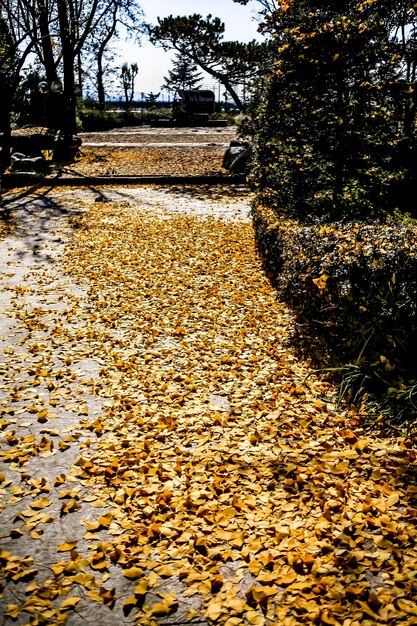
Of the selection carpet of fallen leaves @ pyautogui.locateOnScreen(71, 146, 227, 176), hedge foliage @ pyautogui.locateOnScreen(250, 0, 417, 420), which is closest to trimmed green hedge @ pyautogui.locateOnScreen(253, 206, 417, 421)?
hedge foliage @ pyautogui.locateOnScreen(250, 0, 417, 420)

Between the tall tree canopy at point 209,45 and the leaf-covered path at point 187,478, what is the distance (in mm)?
16772

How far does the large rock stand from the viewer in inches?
696

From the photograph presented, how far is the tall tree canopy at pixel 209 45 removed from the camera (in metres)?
19.7

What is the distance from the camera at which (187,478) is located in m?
3.32

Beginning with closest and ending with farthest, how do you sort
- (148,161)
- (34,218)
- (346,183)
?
(346,183) → (34,218) → (148,161)

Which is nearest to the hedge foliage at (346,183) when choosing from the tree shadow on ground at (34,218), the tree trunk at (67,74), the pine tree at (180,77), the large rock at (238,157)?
the tree shadow on ground at (34,218)

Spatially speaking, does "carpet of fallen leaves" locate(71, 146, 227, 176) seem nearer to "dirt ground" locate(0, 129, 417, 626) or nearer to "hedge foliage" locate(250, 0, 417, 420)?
"hedge foliage" locate(250, 0, 417, 420)

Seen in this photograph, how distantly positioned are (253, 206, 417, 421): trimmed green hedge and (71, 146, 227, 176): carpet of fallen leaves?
13950 mm

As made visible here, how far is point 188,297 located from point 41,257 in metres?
3.73

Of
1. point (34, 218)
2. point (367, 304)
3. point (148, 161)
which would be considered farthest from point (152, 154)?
point (367, 304)

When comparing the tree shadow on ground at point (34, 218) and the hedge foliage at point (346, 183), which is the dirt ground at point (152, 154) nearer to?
the tree shadow on ground at point (34, 218)

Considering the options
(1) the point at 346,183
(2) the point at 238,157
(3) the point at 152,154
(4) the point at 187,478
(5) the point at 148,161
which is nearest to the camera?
(4) the point at 187,478

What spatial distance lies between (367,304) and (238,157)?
49.0 ft

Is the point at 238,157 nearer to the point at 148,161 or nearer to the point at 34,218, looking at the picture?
the point at 148,161
